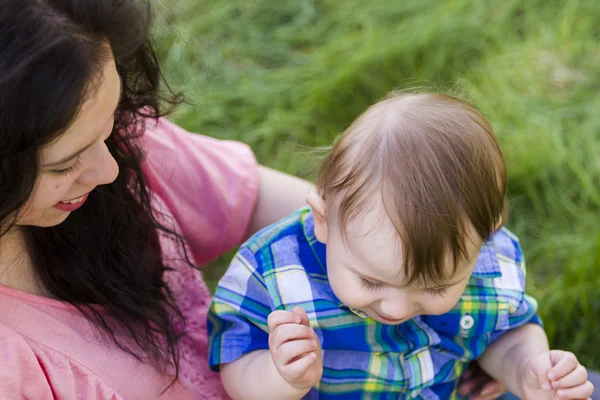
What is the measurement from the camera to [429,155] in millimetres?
1072

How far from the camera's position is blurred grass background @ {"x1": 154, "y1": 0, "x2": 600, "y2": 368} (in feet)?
7.40

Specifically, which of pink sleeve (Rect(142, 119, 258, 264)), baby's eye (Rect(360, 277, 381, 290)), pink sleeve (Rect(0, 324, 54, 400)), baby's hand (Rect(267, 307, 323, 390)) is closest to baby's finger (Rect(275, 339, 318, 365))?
baby's hand (Rect(267, 307, 323, 390))

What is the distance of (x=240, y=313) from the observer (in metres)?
1.27

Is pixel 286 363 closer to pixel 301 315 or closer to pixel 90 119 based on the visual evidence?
pixel 301 315

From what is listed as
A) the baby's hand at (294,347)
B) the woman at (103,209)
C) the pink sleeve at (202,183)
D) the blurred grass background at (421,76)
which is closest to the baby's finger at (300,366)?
the baby's hand at (294,347)

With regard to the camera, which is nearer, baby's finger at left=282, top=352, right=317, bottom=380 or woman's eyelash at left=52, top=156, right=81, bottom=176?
woman's eyelash at left=52, top=156, right=81, bottom=176

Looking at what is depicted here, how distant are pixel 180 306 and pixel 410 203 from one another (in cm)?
52

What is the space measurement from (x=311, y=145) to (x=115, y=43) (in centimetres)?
144

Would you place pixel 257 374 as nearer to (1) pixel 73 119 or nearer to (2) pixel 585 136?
(1) pixel 73 119

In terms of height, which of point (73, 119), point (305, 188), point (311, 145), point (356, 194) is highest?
point (73, 119)

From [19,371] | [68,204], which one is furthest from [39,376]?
[68,204]

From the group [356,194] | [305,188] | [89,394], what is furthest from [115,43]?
[305,188]

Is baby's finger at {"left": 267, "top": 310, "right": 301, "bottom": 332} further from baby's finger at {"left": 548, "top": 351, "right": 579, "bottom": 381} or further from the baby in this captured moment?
baby's finger at {"left": 548, "top": 351, "right": 579, "bottom": 381}

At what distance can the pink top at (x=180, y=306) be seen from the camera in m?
1.07
